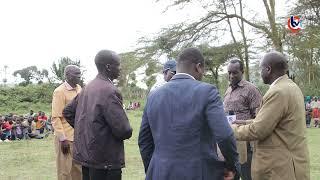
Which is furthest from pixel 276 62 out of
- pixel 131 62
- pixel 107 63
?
pixel 131 62

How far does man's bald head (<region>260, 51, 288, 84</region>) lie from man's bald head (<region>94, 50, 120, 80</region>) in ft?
4.71

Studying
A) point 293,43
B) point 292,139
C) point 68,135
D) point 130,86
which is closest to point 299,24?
point 293,43

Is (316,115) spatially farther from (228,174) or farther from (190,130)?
(190,130)

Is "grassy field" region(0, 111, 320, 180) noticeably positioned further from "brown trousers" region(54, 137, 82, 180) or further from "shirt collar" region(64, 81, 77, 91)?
"shirt collar" region(64, 81, 77, 91)

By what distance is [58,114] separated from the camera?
20.4 ft

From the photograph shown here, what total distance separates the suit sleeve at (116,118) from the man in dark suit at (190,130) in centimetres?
84

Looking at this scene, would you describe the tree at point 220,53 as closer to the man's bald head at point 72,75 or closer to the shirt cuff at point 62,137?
the man's bald head at point 72,75

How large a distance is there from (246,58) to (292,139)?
22135 millimetres

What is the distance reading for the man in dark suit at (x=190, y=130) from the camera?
334 centimetres

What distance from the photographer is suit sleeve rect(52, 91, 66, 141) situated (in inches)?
243

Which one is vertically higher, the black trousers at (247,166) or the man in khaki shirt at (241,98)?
the man in khaki shirt at (241,98)

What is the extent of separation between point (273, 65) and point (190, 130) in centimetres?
124

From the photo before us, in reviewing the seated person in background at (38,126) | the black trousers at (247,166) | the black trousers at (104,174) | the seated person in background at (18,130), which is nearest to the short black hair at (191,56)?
the black trousers at (104,174)

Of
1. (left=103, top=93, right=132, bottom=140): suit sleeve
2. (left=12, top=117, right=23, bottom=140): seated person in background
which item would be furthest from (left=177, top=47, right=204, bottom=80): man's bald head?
(left=12, top=117, right=23, bottom=140): seated person in background
